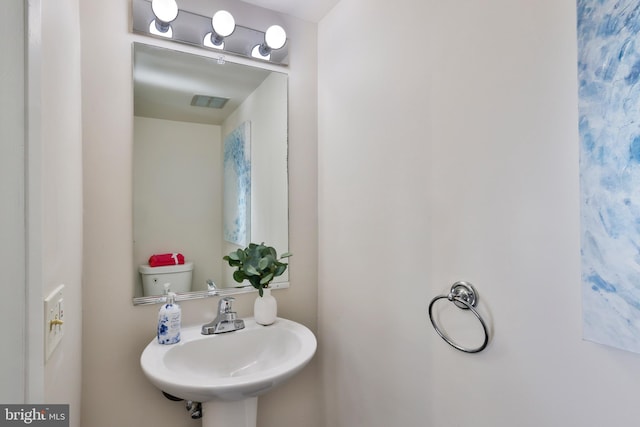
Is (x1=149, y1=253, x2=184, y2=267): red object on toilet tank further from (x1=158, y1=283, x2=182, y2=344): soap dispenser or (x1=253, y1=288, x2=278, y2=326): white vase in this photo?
(x1=253, y1=288, x2=278, y2=326): white vase

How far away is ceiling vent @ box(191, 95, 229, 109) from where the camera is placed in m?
1.48

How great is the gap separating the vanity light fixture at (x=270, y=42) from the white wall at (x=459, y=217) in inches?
10.6

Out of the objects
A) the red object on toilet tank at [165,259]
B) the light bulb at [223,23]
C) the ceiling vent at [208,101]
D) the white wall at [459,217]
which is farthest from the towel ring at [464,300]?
the light bulb at [223,23]

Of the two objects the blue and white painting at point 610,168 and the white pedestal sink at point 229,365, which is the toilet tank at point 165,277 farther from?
the blue and white painting at point 610,168

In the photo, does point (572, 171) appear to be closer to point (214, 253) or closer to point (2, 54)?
point (2, 54)

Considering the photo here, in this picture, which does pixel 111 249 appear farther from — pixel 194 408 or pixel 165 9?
pixel 165 9

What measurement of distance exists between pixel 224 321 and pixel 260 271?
26cm

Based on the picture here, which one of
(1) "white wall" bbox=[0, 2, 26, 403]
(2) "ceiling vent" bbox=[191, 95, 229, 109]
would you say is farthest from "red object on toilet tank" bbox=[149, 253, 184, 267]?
(1) "white wall" bbox=[0, 2, 26, 403]

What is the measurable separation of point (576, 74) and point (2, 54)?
3.51 ft

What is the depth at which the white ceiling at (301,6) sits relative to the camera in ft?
5.07

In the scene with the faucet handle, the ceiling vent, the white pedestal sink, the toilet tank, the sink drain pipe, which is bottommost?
the sink drain pipe

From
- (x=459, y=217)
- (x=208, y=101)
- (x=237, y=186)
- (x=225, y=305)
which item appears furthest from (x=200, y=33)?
(x=459, y=217)

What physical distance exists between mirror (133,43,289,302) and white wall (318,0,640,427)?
1.08 ft

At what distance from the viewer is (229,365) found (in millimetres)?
1368
